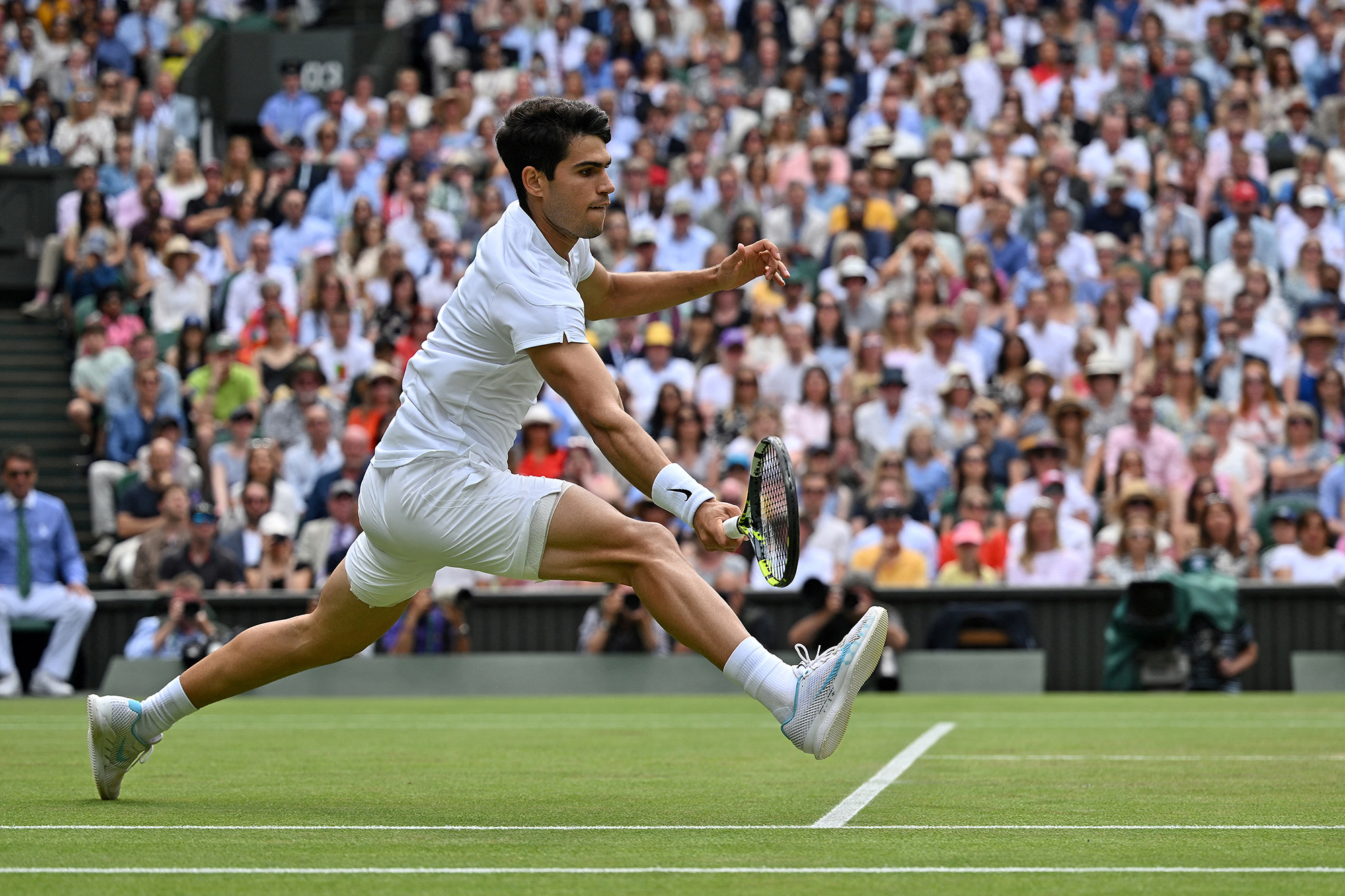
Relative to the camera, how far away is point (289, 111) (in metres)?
21.7

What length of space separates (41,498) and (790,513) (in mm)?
11072

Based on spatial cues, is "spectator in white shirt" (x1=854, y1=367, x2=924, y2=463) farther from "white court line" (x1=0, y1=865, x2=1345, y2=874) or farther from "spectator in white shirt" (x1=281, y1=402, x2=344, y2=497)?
"white court line" (x1=0, y1=865, x2=1345, y2=874)

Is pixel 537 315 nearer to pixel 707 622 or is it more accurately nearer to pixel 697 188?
pixel 707 622

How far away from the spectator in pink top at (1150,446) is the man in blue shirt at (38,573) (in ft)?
27.0

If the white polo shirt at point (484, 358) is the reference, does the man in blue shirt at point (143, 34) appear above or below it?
above

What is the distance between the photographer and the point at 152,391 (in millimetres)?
16625

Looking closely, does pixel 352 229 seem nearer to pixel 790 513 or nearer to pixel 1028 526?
pixel 1028 526

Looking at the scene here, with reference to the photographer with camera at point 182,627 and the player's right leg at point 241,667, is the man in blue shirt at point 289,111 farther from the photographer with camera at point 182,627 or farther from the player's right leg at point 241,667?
the player's right leg at point 241,667

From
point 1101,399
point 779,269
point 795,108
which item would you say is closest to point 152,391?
point 795,108

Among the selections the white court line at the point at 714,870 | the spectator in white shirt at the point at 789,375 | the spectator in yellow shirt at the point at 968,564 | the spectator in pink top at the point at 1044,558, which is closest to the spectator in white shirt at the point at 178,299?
the spectator in white shirt at the point at 789,375

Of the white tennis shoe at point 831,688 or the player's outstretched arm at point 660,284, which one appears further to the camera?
the player's outstretched arm at point 660,284

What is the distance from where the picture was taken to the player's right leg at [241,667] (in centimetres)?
577

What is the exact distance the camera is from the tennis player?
17.0 feet

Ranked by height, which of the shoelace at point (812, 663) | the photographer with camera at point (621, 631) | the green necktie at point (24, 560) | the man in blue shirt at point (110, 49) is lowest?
the photographer with camera at point (621, 631)
